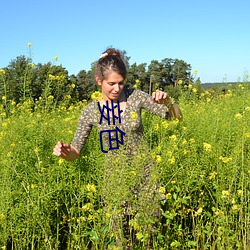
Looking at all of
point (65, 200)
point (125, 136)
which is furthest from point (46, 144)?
point (125, 136)

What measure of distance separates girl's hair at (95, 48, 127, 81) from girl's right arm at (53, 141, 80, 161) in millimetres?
490

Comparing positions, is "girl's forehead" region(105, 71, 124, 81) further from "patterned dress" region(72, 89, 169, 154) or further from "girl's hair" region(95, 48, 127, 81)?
"patterned dress" region(72, 89, 169, 154)

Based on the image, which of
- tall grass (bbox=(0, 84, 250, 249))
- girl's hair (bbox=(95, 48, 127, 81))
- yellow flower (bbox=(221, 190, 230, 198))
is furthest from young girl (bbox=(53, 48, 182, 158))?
yellow flower (bbox=(221, 190, 230, 198))

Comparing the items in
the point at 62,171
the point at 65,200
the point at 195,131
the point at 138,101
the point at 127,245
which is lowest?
the point at 127,245

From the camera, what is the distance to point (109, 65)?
2.42 metres

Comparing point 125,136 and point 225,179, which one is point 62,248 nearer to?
point 125,136

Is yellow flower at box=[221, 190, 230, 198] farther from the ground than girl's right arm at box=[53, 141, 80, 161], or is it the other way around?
girl's right arm at box=[53, 141, 80, 161]

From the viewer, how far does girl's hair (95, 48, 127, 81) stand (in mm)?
2404

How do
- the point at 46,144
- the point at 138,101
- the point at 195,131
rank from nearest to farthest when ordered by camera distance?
the point at 138,101, the point at 46,144, the point at 195,131

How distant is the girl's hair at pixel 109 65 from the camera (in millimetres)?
2404

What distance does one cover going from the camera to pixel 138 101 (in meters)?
2.54

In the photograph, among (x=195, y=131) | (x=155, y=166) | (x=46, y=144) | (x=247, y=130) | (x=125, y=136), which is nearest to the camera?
(x=155, y=166)

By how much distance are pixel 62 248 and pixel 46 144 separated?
A: 82 centimetres

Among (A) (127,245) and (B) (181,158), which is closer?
(A) (127,245)
